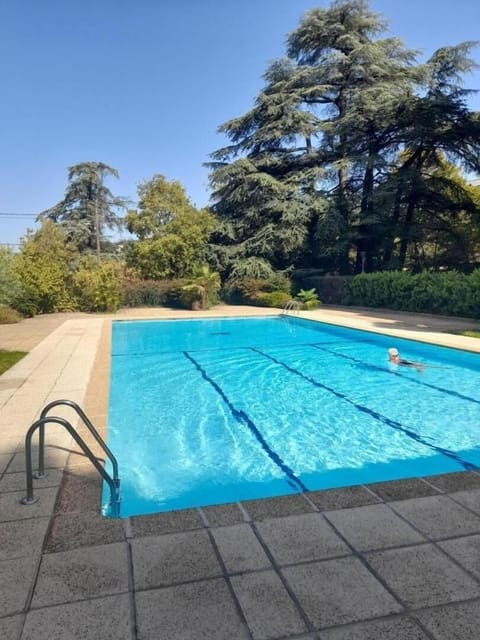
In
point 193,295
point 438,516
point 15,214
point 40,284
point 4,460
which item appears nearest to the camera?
point 438,516

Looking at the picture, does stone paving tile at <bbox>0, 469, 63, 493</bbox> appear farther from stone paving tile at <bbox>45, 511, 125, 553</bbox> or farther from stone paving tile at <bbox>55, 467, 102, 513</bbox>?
stone paving tile at <bbox>45, 511, 125, 553</bbox>

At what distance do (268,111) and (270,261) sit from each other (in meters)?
7.92

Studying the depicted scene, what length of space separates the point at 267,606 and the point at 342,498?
1.19 metres

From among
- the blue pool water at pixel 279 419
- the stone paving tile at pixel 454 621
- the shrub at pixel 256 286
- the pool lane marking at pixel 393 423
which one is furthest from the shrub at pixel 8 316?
the stone paving tile at pixel 454 621

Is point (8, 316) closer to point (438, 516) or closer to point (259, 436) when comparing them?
point (259, 436)

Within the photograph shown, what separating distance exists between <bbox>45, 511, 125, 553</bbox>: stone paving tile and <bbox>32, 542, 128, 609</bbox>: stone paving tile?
0.07 m

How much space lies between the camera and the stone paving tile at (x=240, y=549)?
219 cm

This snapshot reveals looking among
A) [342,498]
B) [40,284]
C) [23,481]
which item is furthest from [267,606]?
[40,284]

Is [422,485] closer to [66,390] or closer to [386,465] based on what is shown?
[386,465]

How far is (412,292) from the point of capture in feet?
53.3

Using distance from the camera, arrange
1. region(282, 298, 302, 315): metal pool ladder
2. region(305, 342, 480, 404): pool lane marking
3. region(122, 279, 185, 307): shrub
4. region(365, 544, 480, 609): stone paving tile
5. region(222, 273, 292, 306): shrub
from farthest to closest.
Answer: region(222, 273, 292, 306): shrub, region(122, 279, 185, 307): shrub, region(282, 298, 302, 315): metal pool ladder, region(305, 342, 480, 404): pool lane marking, region(365, 544, 480, 609): stone paving tile

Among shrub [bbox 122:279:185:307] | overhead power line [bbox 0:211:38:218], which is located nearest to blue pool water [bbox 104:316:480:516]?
shrub [bbox 122:279:185:307]

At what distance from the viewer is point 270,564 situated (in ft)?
7.20

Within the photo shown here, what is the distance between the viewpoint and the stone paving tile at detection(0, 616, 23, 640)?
1.72 meters
